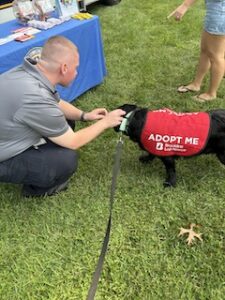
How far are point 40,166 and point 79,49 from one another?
1.40 m

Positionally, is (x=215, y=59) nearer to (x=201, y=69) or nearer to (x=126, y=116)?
(x=201, y=69)

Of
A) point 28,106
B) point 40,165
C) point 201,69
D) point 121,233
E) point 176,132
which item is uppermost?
point 28,106

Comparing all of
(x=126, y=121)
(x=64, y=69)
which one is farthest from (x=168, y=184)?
(x=64, y=69)

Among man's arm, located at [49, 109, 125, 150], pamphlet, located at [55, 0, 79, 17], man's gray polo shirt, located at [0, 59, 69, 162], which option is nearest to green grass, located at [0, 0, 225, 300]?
man's arm, located at [49, 109, 125, 150]

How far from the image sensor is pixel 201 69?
321 cm

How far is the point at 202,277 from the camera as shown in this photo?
181 centimetres

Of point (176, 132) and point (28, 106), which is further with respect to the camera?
point (176, 132)

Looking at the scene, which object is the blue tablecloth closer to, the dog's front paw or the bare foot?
the bare foot

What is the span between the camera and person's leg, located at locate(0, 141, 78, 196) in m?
2.10

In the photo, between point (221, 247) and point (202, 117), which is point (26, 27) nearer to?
point (202, 117)

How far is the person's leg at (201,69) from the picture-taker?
9.80 ft

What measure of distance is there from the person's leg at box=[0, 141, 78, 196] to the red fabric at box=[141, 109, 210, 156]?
49 cm

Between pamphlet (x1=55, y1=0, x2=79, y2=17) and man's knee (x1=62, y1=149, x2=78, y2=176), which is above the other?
pamphlet (x1=55, y1=0, x2=79, y2=17)

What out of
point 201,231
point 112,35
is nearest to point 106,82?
point 112,35
